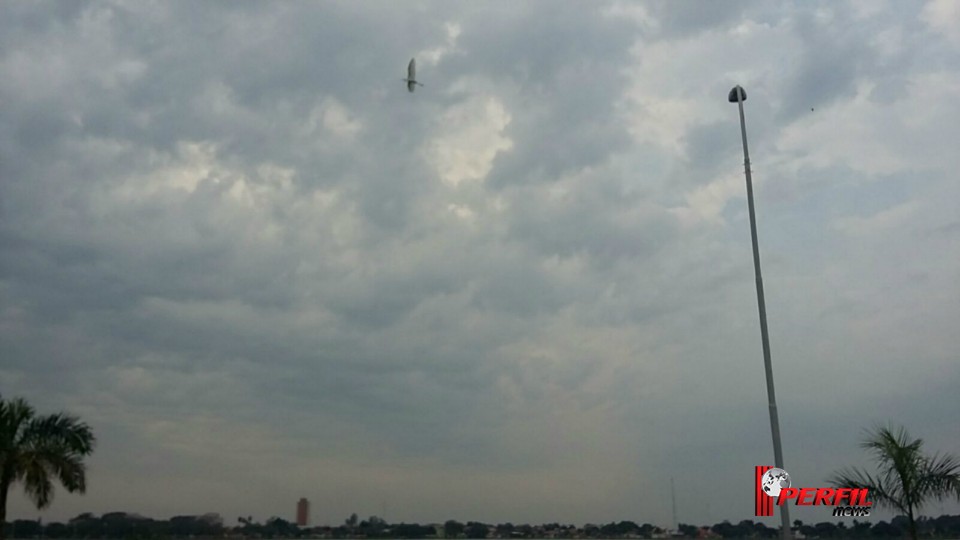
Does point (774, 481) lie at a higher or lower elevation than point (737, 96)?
lower

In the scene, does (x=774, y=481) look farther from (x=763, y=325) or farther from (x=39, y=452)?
(x=39, y=452)

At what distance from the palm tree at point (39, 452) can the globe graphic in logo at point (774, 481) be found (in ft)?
78.6

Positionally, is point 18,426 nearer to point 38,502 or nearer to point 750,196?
point 38,502

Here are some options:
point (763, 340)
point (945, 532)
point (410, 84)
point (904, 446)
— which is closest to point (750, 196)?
point (763, 340)

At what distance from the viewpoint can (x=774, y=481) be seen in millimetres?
24031

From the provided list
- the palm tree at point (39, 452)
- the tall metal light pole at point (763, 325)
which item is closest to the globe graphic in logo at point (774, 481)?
the tall metal light pole at point (763, 325)

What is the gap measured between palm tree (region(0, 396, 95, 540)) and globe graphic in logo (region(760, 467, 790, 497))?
78.6ft

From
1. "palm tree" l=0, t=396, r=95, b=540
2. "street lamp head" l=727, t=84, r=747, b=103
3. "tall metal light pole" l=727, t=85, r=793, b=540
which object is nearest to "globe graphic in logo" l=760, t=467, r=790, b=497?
"tall metal light pole" l=727, t=85, r=793, b=540

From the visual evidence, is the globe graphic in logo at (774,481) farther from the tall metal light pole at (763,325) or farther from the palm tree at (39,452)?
the palm tree at (39,452)

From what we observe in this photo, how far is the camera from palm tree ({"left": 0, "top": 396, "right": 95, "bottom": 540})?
30.5 metres

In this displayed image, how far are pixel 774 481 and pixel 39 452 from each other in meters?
24.9

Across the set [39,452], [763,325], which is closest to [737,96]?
[763,325]

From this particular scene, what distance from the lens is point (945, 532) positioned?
43.0 meters

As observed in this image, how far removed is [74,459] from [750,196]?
25.8 metres
